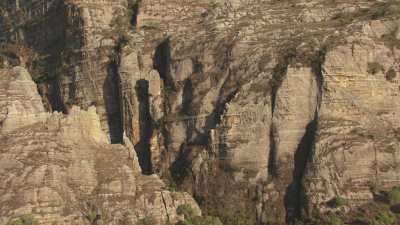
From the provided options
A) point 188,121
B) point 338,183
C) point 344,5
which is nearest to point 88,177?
point 188,121

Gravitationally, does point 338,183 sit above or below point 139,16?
below

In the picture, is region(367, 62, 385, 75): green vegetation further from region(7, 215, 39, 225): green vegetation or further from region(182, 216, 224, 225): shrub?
region(7, 215, 39, 225): green vegetation

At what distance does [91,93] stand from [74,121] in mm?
8479

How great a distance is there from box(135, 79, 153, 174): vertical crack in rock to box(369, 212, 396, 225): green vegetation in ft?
49.2

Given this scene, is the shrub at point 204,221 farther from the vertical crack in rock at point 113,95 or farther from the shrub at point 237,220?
the vertical crack in rock at point 113,95

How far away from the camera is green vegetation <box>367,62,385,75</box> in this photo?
63.2 meters

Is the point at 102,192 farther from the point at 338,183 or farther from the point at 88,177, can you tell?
the point at 338,183

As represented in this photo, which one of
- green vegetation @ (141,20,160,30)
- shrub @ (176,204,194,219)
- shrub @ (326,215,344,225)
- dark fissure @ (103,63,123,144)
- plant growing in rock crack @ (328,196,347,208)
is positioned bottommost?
shrub @ (326,215,344,225)

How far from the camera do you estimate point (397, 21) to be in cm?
6556

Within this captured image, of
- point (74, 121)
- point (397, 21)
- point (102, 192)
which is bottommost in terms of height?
point (102, 192)

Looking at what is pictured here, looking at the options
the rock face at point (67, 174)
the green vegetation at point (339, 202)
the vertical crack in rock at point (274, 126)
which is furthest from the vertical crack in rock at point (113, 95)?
the green vegetation at point (339, 202)

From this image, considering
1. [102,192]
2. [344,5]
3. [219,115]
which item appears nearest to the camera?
[102,192]

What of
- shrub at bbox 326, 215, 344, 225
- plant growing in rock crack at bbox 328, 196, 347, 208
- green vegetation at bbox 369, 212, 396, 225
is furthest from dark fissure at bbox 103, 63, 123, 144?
green vegetation at bbox 369, 212, 396, 225

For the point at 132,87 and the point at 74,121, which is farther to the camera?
the point at 132,87
